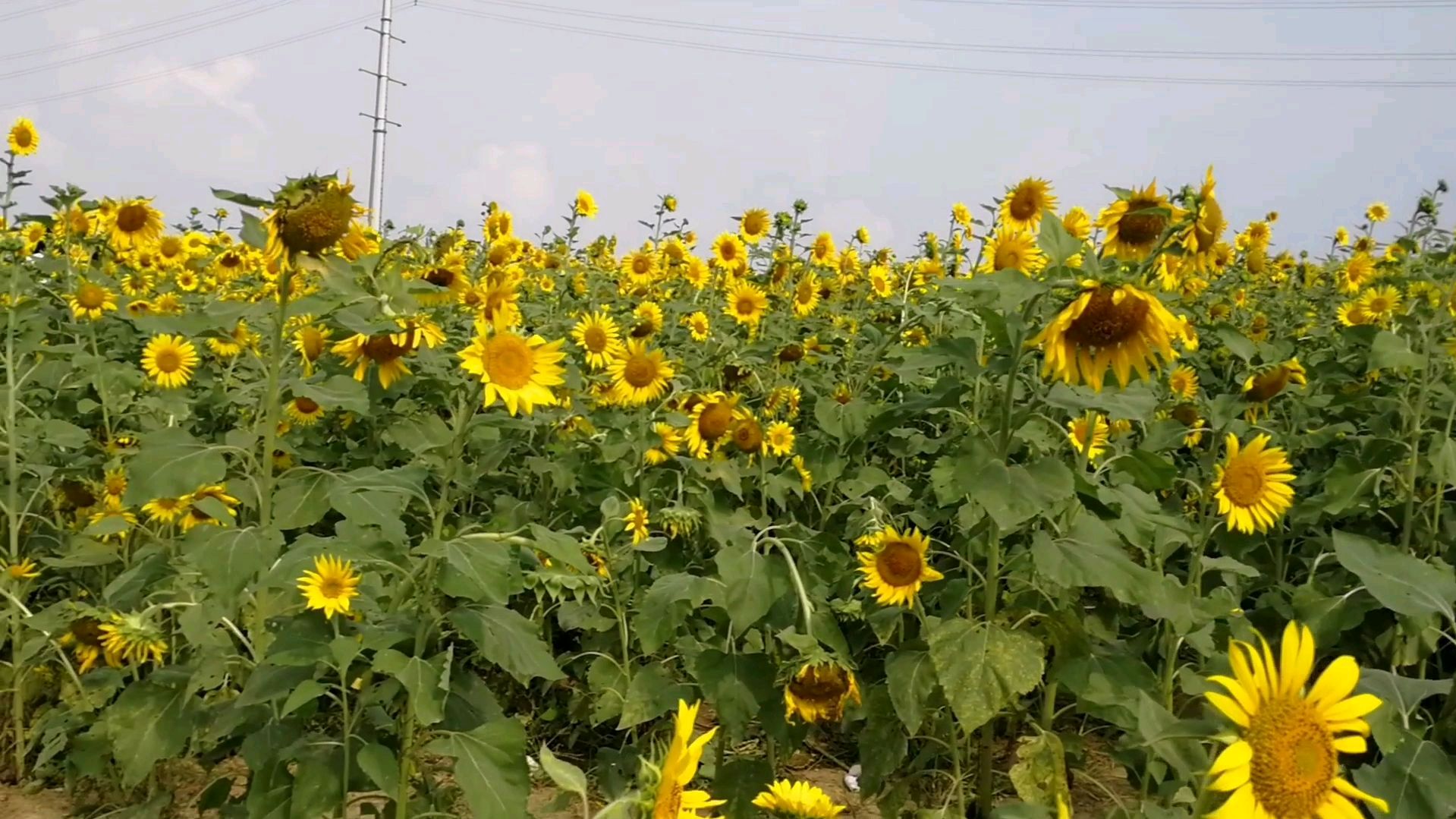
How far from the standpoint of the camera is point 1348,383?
357 centimetres

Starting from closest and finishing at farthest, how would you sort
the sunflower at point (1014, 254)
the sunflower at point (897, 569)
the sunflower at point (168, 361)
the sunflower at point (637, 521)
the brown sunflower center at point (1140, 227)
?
the sunflower at point (897, 569) < the brown sunflower center at point (1140, 227) < the sunflower at point (637, 521) < the sunflower at point (1014, 254) < the sunflower at point (168, 361)

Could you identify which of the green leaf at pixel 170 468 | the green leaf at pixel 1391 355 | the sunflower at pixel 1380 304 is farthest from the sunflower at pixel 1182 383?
the green leaf at pixel 170 468

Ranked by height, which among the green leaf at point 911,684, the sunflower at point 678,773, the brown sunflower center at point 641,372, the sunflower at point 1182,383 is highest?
the sunflower at point 678,773

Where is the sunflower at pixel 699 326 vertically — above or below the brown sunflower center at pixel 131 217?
below

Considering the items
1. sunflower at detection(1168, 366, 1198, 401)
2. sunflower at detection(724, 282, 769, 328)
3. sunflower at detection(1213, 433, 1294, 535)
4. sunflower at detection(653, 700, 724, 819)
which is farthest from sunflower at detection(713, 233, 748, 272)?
sunflower at detection(653, 700, 724, 819)

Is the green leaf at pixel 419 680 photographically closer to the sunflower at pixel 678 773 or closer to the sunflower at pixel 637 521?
the sunflower at pixel 678 773

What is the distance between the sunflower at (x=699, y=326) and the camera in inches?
192

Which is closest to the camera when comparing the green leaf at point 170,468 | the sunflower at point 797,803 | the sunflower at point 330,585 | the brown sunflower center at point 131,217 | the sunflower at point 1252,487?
the sunflower at point 797,803

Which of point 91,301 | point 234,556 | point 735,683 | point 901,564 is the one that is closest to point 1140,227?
point 901,564

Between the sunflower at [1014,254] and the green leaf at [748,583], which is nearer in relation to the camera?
the green leaf at [748,583]

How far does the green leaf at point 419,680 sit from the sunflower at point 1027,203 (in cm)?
268

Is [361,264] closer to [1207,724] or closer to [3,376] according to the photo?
[1207,724]

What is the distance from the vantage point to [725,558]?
78.4 inches

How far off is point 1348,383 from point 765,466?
221 centimetres
